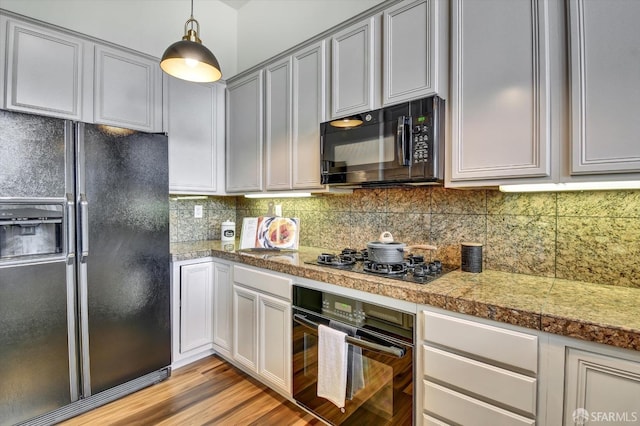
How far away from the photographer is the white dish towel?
1526mm

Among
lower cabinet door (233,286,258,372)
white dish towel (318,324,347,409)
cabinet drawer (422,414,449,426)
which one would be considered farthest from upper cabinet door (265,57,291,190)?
cabinet drawer (422,414,449,426)

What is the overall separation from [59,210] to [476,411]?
7.38 ft

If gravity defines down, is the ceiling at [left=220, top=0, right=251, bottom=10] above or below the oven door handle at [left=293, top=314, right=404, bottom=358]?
above

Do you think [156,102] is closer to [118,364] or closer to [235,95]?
[235,95]

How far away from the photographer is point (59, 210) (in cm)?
175

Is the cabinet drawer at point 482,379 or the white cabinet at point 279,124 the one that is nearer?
the cabinet drawer at point 482,379

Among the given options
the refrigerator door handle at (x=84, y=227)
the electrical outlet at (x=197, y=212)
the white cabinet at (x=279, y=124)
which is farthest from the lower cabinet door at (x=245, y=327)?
the electrical outlet at (x=197, y=212)

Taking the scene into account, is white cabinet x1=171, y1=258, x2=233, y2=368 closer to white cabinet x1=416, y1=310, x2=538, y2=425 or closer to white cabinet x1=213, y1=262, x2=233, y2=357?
white cabinet x1=213, y1=262, x2=233, y2=357

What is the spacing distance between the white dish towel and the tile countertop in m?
0.27

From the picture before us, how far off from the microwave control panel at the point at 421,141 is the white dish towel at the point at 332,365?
0.94 meters

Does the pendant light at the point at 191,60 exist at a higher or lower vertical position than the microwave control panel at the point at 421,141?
higher

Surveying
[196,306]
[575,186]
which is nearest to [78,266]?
[196,306]

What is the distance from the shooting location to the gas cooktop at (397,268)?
1473mm

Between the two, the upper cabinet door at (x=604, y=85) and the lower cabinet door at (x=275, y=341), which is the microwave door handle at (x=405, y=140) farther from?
the lower cabinet door at (x=275, y=341)
